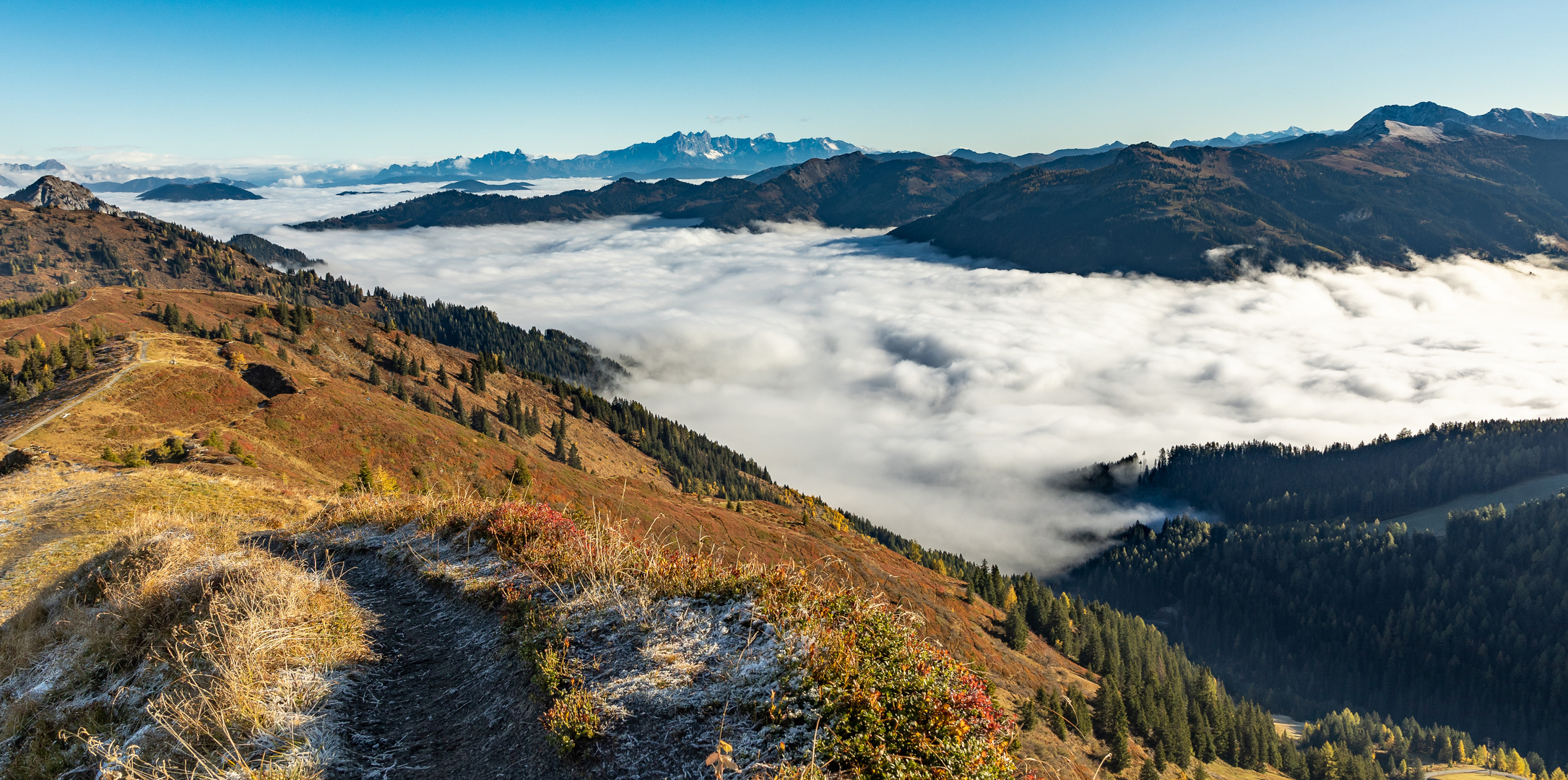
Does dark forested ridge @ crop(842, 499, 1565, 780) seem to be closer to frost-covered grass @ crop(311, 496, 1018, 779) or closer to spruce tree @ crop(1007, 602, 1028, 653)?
spruce tree @ crop(1007, 602, 1028, 653)

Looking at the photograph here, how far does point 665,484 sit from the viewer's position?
15488cm

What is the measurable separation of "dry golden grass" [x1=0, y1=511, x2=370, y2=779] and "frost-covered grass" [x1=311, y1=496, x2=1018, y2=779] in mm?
2881

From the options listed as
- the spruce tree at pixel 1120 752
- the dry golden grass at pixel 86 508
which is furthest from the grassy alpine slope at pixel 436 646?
the spruce tree at pixel 1120 752

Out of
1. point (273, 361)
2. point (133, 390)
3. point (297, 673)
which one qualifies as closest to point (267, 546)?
point (297, 673)

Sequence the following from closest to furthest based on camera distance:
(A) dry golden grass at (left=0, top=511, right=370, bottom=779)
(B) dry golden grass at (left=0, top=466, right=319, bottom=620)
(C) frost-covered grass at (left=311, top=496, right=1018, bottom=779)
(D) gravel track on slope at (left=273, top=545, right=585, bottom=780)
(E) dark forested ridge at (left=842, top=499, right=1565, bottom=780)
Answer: (C) frost-covered grass at (left=311, top=496, right=1018, bottom=779)
(A) dry golden grass at (left=0, top=511, right=370, bottom=779)
(D) gravel track on slope at (left=273, top=545, right=585, bottom=780)
(B) dry golden grass at (left=0, top=466, right=319, bottom=620)
(E) dark forested ridge at (left=842, top=499, right=1565, bottom=780)

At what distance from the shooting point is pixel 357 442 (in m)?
62.0

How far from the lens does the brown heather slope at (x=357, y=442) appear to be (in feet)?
145

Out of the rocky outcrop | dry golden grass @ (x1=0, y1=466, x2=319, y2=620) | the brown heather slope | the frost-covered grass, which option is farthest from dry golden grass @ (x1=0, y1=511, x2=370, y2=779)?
the rocky outcrop

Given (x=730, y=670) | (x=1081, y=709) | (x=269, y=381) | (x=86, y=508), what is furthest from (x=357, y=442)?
(x=1081, y=709)

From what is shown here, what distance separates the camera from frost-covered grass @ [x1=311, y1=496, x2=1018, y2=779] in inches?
289

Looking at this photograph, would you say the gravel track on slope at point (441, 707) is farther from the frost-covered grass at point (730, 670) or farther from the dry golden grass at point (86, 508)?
the dry golden grass at point (86, 508)

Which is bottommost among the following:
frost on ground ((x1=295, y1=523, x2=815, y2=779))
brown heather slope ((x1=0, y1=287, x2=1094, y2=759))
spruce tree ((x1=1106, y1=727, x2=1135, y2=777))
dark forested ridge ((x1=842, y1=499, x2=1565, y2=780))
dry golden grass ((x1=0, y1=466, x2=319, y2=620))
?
dark forested ridge ((x1=842, y1=499, x2=1565, y2=780))

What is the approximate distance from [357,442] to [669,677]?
2611 inches

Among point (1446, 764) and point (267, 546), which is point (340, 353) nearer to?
point (267, 546)
